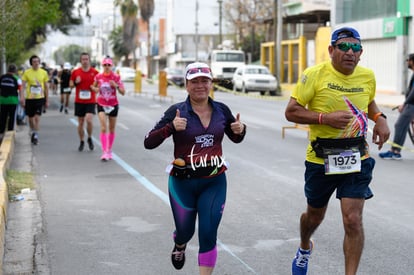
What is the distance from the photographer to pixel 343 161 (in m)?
6.04

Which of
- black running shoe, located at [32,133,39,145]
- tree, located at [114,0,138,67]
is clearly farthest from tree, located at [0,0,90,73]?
tree, located at [114,0,138,67]

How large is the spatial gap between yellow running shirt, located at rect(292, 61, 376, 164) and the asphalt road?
4.32ft

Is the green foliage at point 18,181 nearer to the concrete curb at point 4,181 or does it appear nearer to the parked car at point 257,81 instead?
the concrete curb at point 4,181

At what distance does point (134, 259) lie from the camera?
726cm

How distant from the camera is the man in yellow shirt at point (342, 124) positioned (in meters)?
5.97

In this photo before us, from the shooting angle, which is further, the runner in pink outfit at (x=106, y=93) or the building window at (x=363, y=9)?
the building window at (x=363, y=9)

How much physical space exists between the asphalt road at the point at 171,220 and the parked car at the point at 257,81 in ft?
89.6

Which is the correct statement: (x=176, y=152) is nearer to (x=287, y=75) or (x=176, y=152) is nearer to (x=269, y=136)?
(x=269, y=136)

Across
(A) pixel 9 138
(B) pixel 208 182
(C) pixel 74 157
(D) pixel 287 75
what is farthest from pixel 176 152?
(D) pixel 287 75

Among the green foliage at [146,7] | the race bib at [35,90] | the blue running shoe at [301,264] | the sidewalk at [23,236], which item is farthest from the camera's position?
the green foliage at [146,7]

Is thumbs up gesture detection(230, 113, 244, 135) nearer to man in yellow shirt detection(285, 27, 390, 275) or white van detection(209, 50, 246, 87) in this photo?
man in yellow shirt detection(285, 27, 390, 275)

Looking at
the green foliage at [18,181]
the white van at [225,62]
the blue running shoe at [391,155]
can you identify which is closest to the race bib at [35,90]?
the green foliage at [18,181]

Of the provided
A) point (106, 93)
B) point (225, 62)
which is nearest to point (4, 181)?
point (106, 93)

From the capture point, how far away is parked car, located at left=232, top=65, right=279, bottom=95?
4350cm
